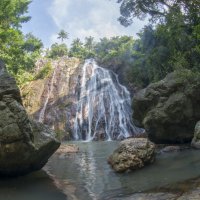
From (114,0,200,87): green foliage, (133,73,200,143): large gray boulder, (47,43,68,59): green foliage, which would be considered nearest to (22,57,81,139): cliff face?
(114,0,200,87): green foliage

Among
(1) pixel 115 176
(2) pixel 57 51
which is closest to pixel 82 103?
(1) pixel 115 176

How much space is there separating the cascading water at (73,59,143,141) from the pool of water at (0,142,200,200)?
1614 centimetres

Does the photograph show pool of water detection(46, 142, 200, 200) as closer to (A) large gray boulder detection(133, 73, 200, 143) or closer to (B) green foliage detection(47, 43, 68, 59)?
(A) large gray boulder detection(133, 73, 200, 143)

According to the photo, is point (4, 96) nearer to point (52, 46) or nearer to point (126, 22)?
point (126, 22)

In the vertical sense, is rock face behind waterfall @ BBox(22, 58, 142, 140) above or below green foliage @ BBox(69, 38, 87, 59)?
below

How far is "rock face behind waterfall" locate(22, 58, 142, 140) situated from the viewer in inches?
1180

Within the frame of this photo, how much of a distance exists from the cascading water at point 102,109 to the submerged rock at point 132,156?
15.9 m

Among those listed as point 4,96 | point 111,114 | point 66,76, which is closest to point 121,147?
point 4,96

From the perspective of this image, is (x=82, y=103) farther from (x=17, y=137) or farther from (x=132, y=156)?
(x=17, y=137)

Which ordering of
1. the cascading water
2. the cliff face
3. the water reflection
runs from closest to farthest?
the water reflection < the cascading water < the cliff face

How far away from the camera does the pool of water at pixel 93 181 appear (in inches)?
328

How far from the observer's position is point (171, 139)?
1862 cm

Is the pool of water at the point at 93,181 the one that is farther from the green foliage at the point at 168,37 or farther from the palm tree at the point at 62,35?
the palm tree at the point at 62,35

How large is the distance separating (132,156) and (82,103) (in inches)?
861
